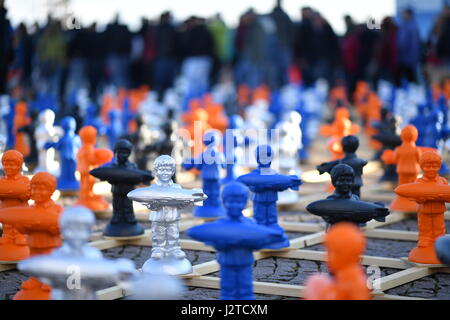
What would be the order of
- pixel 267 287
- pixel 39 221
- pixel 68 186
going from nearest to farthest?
pixel 39 221
pixel 267 287
pixel 68 186

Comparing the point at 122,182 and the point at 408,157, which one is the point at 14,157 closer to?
the point at 122,182

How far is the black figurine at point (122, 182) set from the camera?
5.36 meters

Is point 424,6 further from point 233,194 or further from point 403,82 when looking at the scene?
point 233,194

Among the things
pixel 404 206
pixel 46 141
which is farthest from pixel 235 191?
pixel 46 141

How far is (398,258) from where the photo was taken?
516 cm

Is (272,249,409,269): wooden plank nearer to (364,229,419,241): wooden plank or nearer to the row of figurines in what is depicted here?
the row of figurines

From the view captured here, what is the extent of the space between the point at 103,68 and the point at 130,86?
26.9 inches

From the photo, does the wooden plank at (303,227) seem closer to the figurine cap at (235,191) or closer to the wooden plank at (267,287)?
the wooden plank at (267,287)

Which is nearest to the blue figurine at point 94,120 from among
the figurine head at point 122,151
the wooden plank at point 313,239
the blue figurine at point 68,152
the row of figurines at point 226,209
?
→ the blue figurine at point 68,152

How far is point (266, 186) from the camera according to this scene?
16.6 feet

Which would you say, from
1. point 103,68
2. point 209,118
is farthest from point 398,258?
point 103,68

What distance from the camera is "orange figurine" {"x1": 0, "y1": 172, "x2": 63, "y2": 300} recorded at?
381 centimetres

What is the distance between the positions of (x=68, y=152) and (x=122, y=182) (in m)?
2.22

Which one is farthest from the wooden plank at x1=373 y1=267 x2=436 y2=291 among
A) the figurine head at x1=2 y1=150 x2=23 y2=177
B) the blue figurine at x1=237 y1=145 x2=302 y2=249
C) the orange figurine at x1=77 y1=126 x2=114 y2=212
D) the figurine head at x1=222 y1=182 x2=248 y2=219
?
the orange figurine at x1=77 y1=126 x2=114 y2=212
